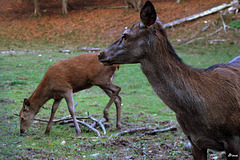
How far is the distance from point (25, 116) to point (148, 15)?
437cm

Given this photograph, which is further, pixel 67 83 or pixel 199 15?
pixel 199 15

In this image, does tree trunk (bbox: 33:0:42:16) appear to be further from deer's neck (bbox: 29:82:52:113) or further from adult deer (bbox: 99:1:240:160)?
adult deer (bbox: 99:1:240:160)

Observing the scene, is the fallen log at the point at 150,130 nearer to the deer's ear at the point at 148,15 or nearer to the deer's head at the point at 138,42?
the deer's head at the point at 138,42

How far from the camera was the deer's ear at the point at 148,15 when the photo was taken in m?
3.16

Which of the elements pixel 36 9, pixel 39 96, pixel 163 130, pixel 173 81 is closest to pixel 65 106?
pixel 39 96

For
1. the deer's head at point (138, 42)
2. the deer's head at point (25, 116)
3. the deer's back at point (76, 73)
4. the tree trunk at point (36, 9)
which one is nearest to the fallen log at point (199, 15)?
the tree trunk at point (36, 9)

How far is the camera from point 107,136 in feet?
19.9

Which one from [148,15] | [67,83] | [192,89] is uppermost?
[148,15]

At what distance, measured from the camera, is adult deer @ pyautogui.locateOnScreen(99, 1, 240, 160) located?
3.15m

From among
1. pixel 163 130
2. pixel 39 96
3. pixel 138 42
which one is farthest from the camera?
pixel 39 96

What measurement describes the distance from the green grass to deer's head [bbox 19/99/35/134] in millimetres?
187

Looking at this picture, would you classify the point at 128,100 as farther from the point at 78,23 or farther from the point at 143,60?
the point at 78,23

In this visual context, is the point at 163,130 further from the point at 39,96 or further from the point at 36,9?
the point at 36,9

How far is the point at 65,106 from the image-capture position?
939cm
